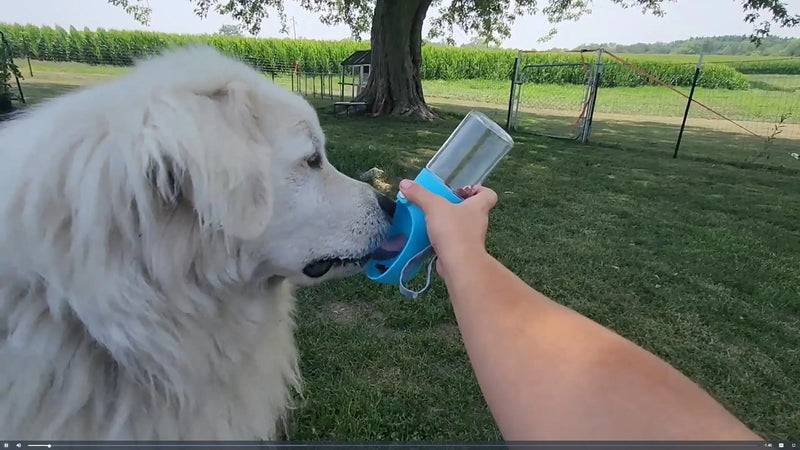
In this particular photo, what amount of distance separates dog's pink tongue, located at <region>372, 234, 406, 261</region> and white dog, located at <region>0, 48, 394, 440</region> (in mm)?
281

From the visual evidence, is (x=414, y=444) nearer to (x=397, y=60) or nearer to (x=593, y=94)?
(x=593, y=94)

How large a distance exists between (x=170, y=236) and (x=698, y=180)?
996 cm

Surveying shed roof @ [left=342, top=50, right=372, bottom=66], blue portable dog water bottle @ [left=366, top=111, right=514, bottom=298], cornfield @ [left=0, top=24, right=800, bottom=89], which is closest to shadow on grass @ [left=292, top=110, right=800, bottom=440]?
blue portable dog water bottle @ [left=366, top=111, right=514, bottom=298]

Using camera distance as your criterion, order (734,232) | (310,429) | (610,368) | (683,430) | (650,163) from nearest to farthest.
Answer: (683,430) < (610,368) < (310,429) < (734,232) < (650,163)

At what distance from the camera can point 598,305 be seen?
423cm

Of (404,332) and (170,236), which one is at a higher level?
(170,236)

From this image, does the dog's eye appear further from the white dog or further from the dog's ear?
the dog's ear

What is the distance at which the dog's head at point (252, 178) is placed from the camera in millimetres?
1386

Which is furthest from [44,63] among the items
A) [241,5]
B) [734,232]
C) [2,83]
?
[734,232]

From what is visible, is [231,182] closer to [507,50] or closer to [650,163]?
[650,163]

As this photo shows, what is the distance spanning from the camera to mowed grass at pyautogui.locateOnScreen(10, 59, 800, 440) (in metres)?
2.97

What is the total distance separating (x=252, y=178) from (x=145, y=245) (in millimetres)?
342

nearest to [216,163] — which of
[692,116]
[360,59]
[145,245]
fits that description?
[145,245]

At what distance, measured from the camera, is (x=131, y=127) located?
1369 mm
